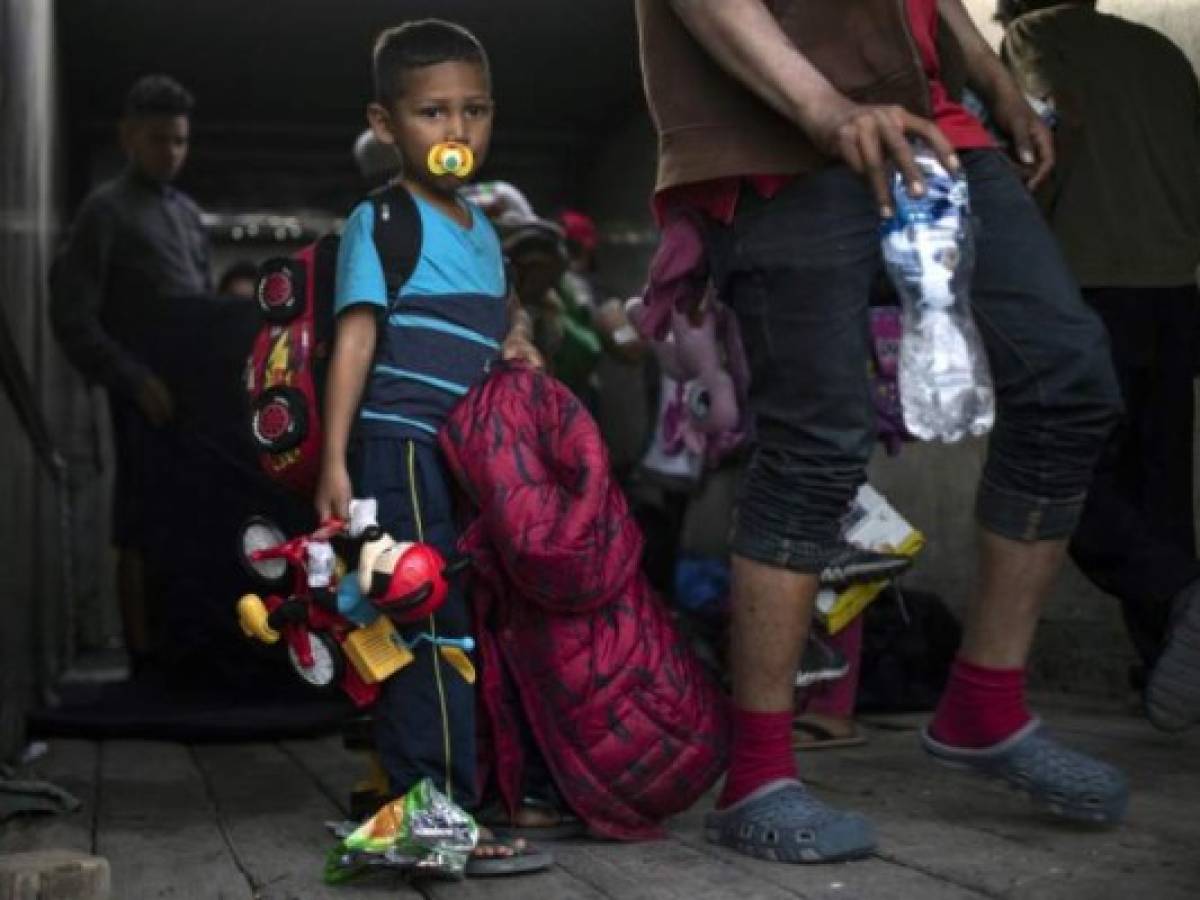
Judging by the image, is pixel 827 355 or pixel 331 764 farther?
pixel 331 764

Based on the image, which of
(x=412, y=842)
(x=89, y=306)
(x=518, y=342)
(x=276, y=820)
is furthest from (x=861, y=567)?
(x=89, y=306)

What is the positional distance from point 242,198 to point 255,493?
7977 millimetres

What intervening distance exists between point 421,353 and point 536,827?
0.75 meters

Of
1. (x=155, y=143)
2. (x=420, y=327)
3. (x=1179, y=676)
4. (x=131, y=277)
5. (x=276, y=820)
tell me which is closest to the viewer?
(x=420, y=327)

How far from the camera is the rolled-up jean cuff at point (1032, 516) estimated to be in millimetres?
3053

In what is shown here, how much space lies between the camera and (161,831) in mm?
3488

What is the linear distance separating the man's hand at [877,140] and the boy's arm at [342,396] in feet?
2.47

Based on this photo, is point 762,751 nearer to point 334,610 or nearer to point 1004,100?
point 334,610

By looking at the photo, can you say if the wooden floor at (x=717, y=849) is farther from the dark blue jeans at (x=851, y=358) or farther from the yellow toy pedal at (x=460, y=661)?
the dark blue jeans at (x=851, y=358)

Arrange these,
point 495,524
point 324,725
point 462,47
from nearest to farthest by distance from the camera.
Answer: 1. point 495,524
2. point 462,47
3. point 324,725

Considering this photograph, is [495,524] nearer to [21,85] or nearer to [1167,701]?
[1167,701]

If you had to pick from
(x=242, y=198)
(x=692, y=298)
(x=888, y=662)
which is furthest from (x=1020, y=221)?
(x=242, y=198)

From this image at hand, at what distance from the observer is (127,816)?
12.1 ft

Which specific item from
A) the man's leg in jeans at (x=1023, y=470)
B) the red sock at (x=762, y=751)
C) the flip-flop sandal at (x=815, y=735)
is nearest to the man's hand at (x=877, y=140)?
the man's leg in jeans at (x=1023, y=470)
